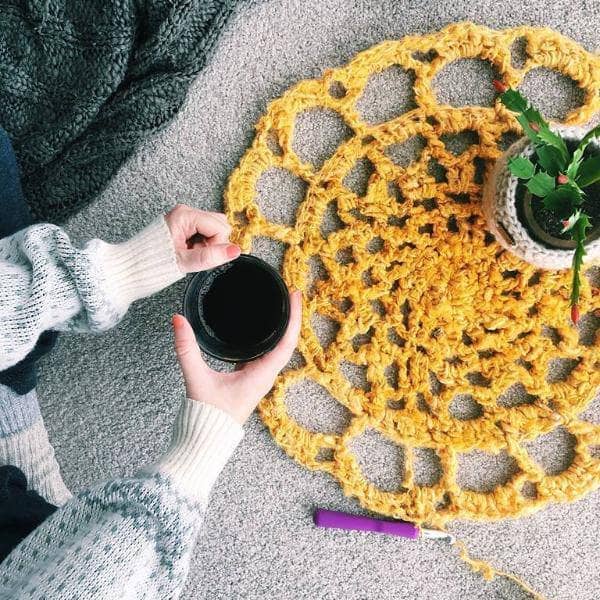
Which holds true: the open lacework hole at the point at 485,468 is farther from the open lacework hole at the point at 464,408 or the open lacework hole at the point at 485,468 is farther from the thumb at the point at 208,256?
the thumb at the point at 208,256

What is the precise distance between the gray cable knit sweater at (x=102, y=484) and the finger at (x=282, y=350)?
48mm

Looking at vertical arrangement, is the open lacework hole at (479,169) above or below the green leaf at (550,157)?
below

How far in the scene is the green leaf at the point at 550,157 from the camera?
0.47 meters

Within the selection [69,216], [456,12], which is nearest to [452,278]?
[456,12]

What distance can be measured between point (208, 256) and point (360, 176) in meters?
0.17

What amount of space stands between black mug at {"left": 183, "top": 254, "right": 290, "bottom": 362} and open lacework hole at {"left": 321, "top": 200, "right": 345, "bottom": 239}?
97 millimetres

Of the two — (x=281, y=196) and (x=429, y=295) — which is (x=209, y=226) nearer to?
(x=281, y=196)

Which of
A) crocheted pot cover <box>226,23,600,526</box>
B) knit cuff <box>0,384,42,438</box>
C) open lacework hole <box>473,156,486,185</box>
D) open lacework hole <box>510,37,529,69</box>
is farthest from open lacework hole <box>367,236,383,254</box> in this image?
knit cuff <box>0,384,42,438</box>

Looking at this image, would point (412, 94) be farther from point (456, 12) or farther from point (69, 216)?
point (69, 216)

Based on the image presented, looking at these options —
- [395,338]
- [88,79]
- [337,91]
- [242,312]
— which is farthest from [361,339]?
[88,79]

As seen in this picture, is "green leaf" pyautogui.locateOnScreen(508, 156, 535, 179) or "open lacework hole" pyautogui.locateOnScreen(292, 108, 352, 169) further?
"open lacework hole" pyautogui.locateOnScreen(292, 108, 352, 169)

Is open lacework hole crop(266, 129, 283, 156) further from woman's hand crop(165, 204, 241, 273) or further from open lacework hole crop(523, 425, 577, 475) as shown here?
open lacework hole crop(523, 425, 577, 475)

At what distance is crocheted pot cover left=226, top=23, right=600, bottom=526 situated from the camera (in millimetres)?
589

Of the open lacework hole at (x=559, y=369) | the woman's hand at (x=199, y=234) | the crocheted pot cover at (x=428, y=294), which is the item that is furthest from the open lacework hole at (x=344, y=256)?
the open lacework hole at (x=559, y=369)
